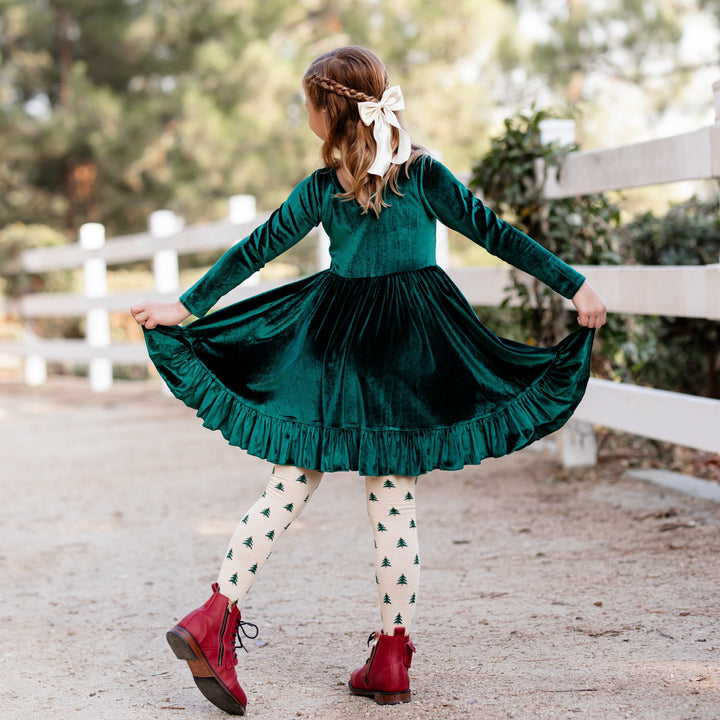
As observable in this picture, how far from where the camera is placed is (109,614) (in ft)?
10.00

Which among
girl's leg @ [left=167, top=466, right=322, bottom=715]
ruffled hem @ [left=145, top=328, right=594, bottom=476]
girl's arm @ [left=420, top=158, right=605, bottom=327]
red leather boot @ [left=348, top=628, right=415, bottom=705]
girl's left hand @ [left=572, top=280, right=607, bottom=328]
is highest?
girl's arm @ [left=420, top=158, right=605, bottom=327]

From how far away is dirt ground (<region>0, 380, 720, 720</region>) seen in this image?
2.30m

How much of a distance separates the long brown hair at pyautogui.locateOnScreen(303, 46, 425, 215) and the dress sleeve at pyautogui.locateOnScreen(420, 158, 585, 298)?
88 mm

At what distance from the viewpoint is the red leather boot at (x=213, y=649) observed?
2.16 metres

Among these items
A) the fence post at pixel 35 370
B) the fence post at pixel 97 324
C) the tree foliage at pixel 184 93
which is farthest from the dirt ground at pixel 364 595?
the tree foliage at pixel 184 93

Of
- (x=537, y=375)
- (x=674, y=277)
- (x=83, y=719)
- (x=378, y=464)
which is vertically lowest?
(x=83, y=719)

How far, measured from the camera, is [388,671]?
2252 mm

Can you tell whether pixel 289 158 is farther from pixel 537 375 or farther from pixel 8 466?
pixel 537 375

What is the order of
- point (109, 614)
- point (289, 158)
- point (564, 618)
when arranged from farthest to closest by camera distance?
point (289, 158) → point (109, 614) → point (564, 618)

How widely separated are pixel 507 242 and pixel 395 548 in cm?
75

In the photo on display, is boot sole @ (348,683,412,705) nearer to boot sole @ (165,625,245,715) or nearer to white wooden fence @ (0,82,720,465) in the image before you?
boot sole @ (165,625,245,715)

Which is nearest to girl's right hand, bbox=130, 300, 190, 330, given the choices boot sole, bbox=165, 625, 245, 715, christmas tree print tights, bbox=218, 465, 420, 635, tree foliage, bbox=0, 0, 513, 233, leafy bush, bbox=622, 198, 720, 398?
christmas tree print tights, bbox=218, 465, 420, 635

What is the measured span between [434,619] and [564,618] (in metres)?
0.36

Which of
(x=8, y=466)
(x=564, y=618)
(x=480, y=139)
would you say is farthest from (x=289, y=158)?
(x=564, y=618)
